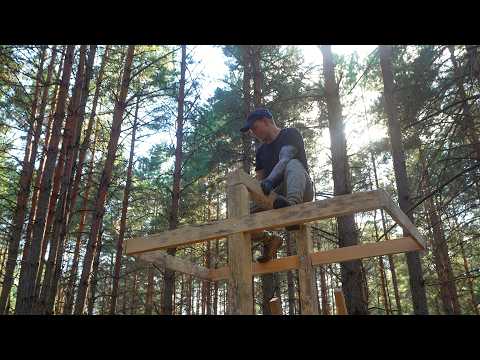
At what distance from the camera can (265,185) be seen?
309 centimetres

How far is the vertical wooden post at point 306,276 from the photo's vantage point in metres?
3.64

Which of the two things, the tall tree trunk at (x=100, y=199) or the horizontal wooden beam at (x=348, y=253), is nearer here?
the horizontal wooden beam at (x=348, y=253)

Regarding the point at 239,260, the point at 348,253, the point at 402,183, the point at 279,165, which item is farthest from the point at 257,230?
the point at 402,183

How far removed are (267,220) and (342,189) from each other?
3.29 m

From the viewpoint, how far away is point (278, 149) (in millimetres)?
3613

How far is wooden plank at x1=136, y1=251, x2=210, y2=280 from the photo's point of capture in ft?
12.3

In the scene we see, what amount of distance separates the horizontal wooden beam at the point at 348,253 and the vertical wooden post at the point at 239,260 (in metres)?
1.21

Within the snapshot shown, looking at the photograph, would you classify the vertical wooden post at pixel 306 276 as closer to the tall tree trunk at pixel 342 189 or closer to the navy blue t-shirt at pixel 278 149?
the navy blue t-shirt at pixel 278 149

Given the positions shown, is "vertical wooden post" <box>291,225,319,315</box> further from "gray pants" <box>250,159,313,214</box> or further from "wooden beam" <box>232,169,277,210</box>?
"gray pants" <box>250,159,313,214</box>

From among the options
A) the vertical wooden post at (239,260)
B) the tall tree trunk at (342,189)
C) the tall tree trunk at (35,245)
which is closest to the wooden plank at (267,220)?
the vertical wooden post at (239,260)

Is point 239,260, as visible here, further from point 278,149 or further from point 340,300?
point 340,300
